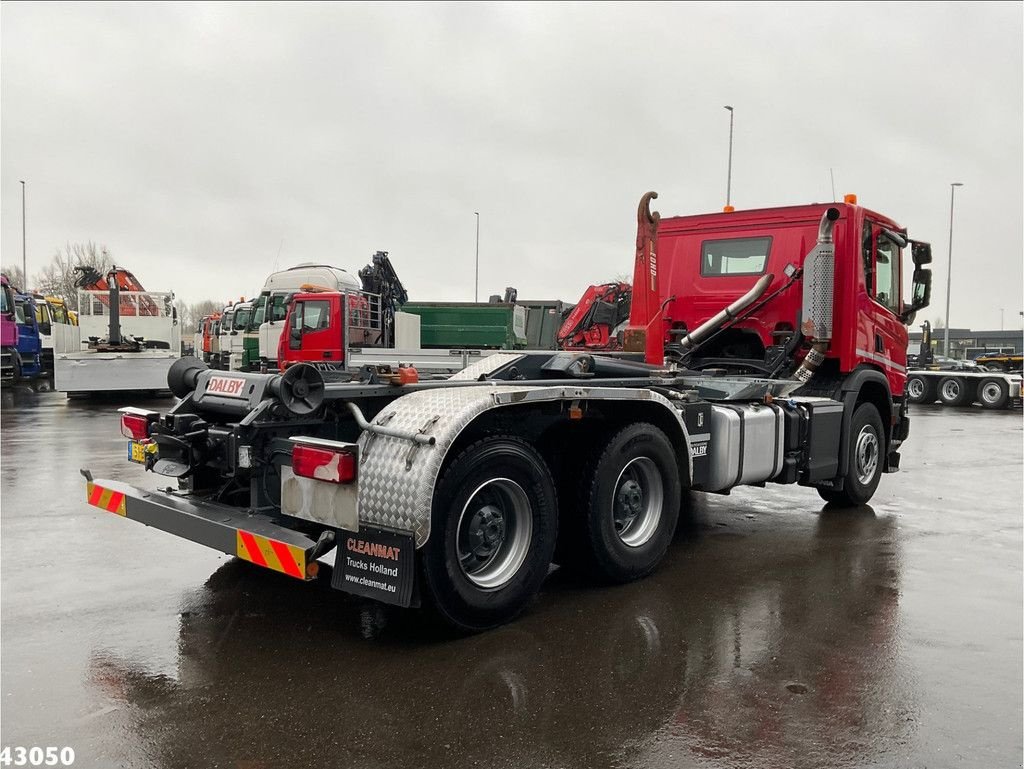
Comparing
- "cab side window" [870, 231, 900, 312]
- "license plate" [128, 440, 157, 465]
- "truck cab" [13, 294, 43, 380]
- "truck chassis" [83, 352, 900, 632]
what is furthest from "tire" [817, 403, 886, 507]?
"truck cab" [13, 294, 43, 380]

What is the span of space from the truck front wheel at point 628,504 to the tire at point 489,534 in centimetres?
41

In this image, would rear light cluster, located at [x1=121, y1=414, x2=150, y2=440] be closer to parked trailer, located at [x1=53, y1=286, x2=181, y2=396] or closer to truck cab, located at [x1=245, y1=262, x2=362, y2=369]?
parked trailer, located at [x1=53, y1=286, x2=181, y2=396]

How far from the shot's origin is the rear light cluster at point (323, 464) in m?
4.02

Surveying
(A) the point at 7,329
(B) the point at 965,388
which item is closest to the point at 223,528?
(A) the point at 7,329

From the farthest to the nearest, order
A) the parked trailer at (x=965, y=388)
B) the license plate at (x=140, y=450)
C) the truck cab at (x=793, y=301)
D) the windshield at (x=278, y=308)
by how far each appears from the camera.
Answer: the parked trailer at (x=965, y=388)
the windshield at (x=278, y=308)
the truck cab at (x=793, y=301)
the license plate at (x=140, y=450)

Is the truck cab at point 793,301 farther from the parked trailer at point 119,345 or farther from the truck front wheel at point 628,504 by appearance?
the parked trailer at point 119,345

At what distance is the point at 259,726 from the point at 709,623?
2581mm

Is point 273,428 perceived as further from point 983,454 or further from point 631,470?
A: point 983,454

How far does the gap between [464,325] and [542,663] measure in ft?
63.0

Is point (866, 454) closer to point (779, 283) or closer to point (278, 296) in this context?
point (779, 283)

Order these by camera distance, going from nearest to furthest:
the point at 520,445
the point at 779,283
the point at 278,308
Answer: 1. the point at 520,445
2. the point at 779,283
3. the point at 278,308

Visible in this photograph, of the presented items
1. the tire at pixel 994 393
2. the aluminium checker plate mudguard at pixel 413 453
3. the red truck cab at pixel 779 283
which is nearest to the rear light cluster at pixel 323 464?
the aluminium checker plate mudguard at pixel 413 453

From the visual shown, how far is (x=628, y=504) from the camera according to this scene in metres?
5.59

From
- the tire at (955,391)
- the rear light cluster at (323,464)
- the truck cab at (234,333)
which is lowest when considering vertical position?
the tire at (955,391)
